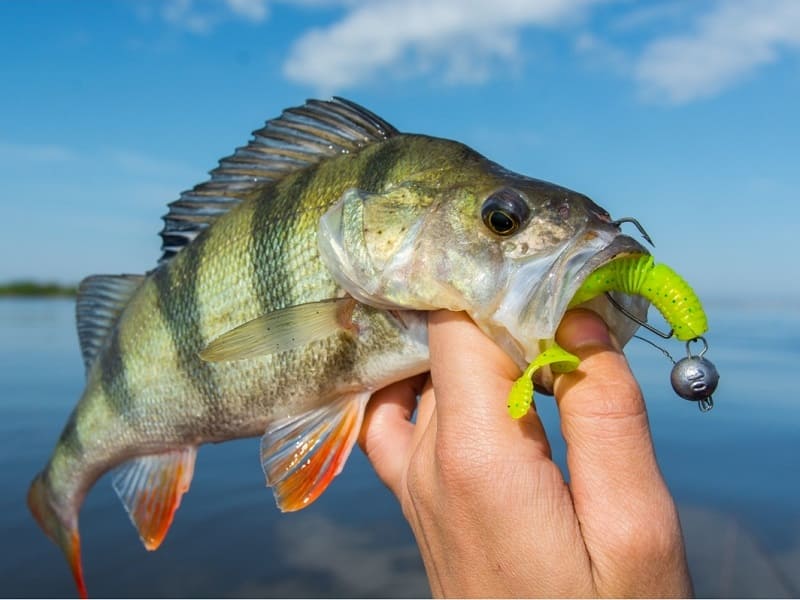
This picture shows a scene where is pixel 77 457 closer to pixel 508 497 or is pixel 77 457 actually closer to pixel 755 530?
pixel 508 497

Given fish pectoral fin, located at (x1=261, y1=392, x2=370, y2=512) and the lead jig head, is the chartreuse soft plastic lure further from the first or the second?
fish pectoral fin, located at (x1=261, y1=392, x2=370, y2=512)

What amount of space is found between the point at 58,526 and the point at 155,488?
658mm

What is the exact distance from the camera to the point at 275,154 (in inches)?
98.3

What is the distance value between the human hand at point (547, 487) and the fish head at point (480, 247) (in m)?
0.08

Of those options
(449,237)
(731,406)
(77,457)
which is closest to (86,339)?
(77,457)

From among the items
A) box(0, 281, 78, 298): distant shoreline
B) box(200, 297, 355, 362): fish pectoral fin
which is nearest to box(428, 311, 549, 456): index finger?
box(200, 297, 355, 362): fish pectoral fin

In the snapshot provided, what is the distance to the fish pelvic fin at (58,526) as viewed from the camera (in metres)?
3.02

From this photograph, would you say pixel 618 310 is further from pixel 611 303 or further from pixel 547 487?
pixel 547 487

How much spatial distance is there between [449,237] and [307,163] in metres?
0.76

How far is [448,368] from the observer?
169 cm

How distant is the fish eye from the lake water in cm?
212

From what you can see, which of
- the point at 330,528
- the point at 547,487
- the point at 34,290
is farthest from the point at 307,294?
the point at 34,290

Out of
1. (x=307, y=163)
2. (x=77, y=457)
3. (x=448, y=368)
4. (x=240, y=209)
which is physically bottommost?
(x=77, y=457)

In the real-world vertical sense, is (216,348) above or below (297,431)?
above
